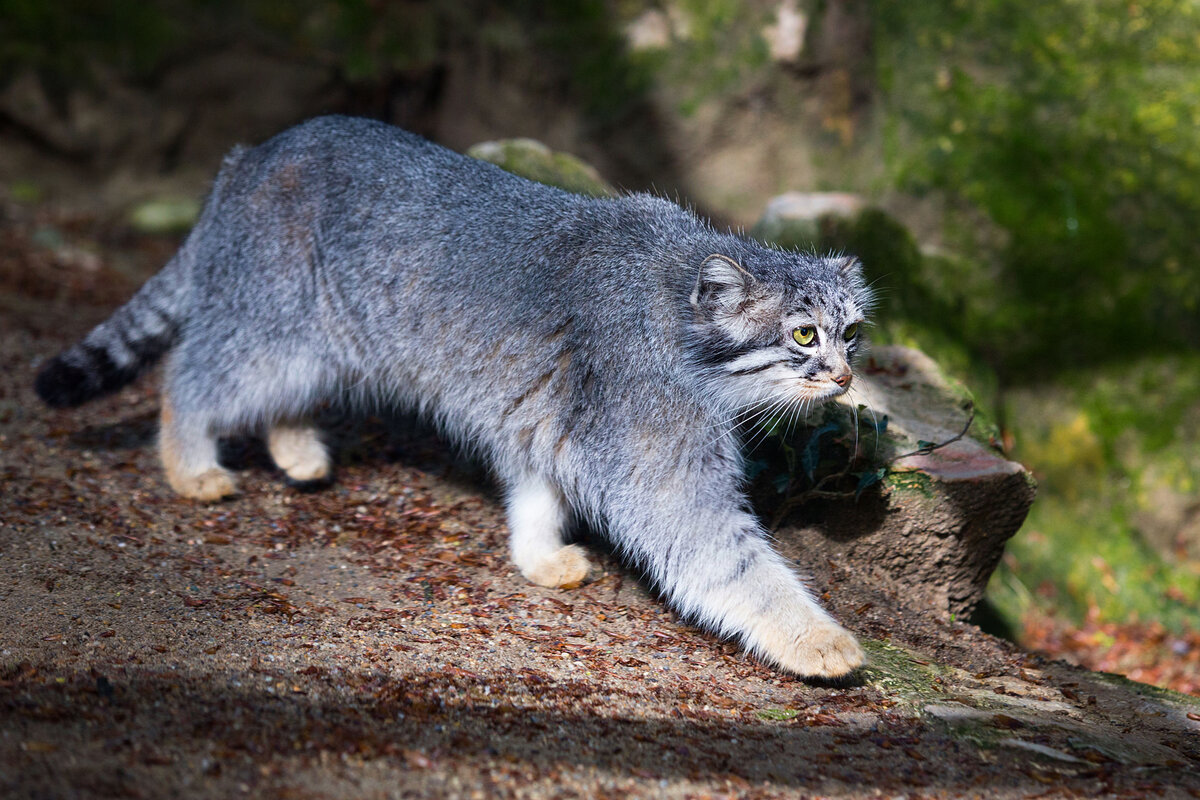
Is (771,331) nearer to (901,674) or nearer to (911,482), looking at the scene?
(911,482)

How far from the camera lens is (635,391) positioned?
4250 mm

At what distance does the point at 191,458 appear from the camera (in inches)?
208

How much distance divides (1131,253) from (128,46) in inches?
344

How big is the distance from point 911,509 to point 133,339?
13.2 ft

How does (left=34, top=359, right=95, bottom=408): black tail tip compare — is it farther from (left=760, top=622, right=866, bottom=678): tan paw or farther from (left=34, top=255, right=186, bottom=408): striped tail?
(left=760, top=622, right=866, bottom=678): tan paw

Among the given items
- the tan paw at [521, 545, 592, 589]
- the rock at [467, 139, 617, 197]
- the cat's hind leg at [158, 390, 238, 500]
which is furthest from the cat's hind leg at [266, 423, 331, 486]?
the rock at [467, 139, 617, 197]

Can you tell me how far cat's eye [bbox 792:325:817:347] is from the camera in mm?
4062

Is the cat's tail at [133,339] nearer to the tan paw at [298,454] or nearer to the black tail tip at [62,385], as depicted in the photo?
the black tail tip at [62,385]

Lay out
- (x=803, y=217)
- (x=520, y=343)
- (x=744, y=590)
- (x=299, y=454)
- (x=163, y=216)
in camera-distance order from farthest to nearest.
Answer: (x=163, y=216), (x=803, y=217), (x=299, y=454), (x=520, y=343), (x=744, y=590)

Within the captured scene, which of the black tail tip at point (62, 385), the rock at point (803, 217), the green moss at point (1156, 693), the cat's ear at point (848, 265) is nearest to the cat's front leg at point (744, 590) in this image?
the cat's ear at point (848, 265)

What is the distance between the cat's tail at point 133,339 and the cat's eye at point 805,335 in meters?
3.13

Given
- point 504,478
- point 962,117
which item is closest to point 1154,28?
point 962,117

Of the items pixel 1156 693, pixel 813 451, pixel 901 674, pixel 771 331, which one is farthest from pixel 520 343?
pixel 1156 693

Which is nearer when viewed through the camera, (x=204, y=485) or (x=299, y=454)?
(x=204, y=485)
